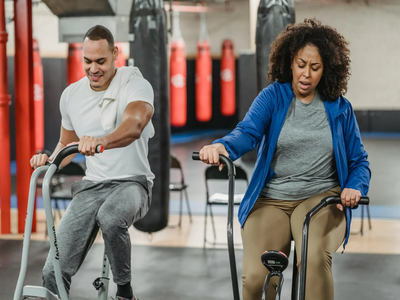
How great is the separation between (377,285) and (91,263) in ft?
6.63

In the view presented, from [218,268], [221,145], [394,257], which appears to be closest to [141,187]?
[221,145]

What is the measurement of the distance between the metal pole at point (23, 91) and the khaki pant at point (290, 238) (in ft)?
9.68

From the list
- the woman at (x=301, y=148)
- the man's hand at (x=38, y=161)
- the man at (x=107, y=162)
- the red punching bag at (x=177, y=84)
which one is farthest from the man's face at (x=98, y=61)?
the red punching bag at (x=177, y=84)

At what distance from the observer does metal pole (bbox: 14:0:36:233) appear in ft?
13.9

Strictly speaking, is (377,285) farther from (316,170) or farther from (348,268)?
(316,170)

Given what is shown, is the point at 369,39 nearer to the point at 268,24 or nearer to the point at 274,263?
the point at 268,24

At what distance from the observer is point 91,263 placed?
3.64 m

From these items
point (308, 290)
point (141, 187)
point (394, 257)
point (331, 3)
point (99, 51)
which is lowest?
point (394, 257)

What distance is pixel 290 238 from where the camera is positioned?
1.91m

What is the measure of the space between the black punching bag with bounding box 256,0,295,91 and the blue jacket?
69.1 inches

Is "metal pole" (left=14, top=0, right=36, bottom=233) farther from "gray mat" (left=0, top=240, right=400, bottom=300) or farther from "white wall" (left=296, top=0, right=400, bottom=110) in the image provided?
"white wall" (left=296, top=0, right=400, bottom=110)

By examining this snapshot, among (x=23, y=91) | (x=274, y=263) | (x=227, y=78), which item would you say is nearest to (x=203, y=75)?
(x=227, y=78)

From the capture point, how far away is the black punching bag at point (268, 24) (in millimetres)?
3617

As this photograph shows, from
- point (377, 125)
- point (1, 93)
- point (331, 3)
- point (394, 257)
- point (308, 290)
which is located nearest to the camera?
point (308, 290)
